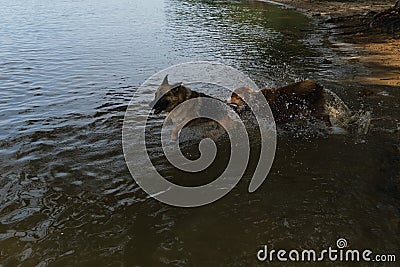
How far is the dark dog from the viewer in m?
6.64

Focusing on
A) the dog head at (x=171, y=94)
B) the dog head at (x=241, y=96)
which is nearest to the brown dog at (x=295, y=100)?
the dog head at (x=241, y=96)

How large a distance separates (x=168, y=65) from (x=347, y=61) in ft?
22.9

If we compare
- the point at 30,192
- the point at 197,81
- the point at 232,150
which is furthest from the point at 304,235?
the point at 197,81

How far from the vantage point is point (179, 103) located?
21.9 feet

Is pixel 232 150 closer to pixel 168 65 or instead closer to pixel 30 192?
pixel 30 192
